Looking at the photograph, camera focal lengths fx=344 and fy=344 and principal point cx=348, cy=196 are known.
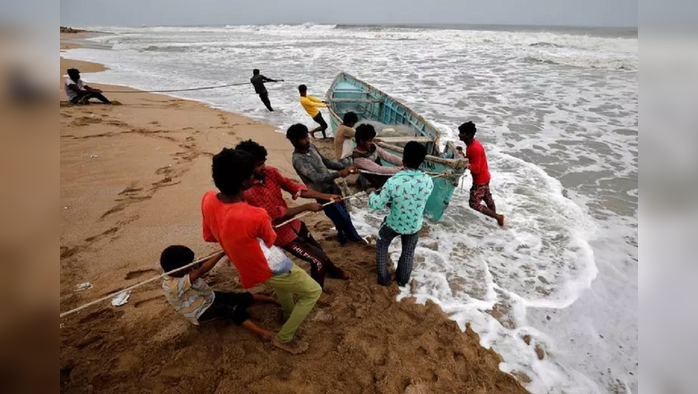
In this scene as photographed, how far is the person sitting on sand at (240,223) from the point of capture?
92.4 inches

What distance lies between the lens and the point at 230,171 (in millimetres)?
2326

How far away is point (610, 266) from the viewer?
4.72 metres

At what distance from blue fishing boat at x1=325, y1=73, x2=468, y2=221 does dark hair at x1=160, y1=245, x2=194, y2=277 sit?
10.4ft

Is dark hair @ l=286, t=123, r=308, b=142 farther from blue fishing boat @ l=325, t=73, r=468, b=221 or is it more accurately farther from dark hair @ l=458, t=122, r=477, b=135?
dark hair @ l=458, t=122, r=477, b=135

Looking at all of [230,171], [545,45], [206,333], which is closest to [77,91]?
[206,333]

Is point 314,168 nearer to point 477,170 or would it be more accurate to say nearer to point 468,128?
point 468,128

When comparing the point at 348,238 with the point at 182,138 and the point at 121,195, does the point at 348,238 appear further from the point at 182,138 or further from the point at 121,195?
the point at 182,138

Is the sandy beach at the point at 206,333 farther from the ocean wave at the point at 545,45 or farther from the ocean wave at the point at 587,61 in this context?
the ocean wave at the point at 545,45

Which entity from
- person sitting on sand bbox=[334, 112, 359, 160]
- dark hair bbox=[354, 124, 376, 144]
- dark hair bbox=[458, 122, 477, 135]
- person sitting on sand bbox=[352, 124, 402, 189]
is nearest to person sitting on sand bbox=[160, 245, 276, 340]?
person sitting on sand bbox=[352, 124, 402, 189]

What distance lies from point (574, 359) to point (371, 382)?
2132 millimetres

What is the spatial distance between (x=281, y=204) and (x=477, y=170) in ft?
10.5

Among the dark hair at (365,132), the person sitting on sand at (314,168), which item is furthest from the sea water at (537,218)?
the dark hair at (365,132)

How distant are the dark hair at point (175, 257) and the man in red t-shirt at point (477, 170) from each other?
12.7 ft
